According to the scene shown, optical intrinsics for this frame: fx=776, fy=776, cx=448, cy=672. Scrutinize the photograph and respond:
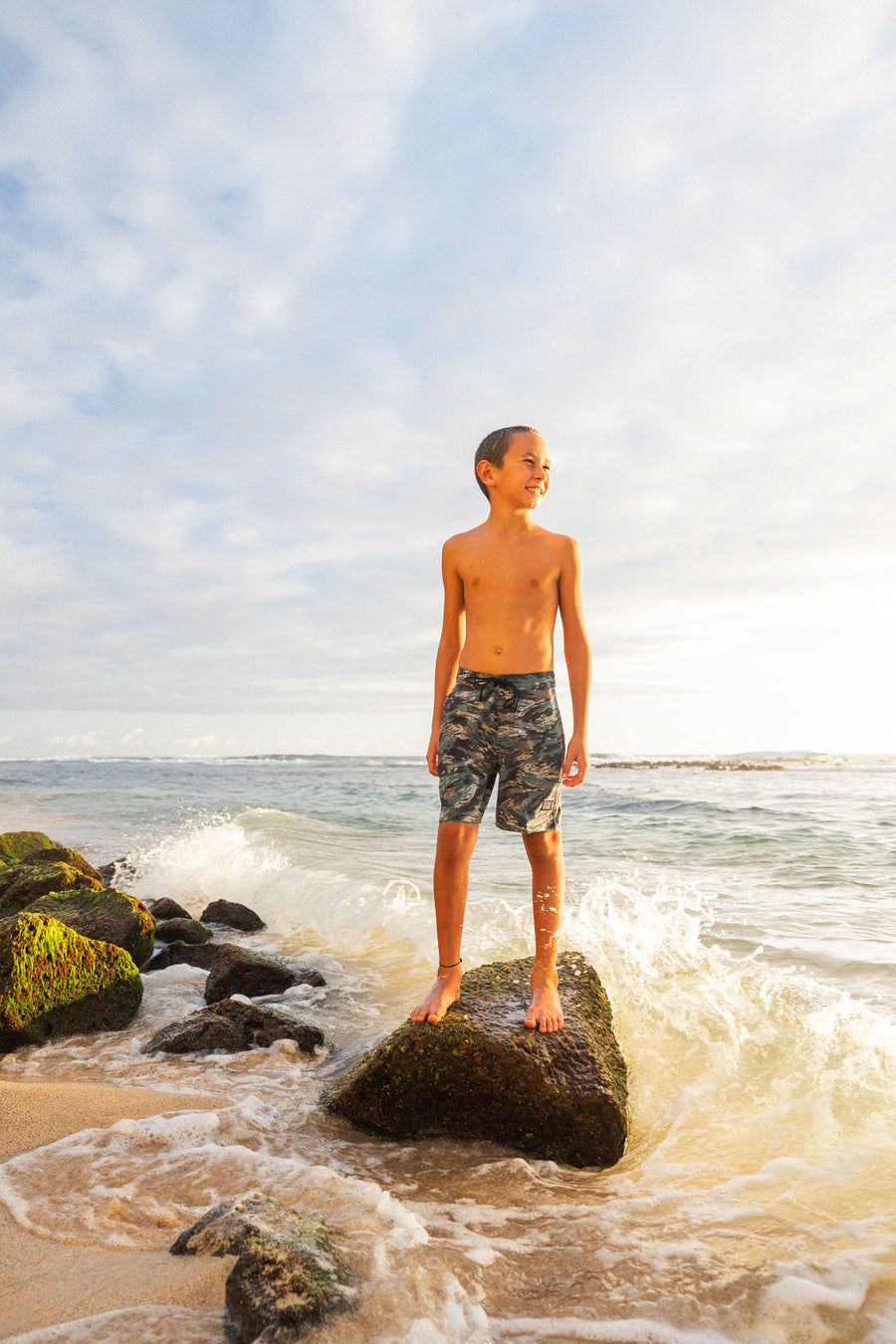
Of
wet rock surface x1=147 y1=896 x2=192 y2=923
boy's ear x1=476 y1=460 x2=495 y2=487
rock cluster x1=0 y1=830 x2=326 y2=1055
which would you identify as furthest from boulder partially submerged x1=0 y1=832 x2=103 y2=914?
boy's ear x1=476 y1=460 x2=495 y2=487

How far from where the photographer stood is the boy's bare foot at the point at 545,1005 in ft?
11.2

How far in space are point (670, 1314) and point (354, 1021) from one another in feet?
10.2

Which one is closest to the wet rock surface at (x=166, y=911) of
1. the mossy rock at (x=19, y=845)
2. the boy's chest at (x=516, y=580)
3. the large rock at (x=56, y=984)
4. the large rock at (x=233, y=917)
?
the large rock at (x=233, y=917)

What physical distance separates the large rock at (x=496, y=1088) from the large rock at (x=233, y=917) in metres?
4.85

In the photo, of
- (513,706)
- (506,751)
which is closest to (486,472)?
(513,706)

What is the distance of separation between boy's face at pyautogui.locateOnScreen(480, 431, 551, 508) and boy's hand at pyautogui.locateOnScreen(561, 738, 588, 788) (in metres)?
1.19

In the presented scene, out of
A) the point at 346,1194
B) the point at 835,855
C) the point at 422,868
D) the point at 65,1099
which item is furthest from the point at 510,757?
the point at 835,855

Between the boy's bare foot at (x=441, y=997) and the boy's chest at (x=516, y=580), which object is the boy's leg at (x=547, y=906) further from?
the boy's chest at (x=516, y=580)

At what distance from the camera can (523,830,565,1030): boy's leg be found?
3559 millimetres

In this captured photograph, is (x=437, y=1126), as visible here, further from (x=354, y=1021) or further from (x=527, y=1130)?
(x=354, y=1021)

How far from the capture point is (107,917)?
583 centimetres

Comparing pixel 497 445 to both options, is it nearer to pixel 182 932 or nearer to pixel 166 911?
pixel 182 932

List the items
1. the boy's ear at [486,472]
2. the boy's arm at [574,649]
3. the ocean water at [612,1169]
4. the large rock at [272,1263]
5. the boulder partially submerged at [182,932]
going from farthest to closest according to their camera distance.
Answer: the boulder partially submerged at [182,932]
the boy's ear at [486,472]
the boy's arm at [574,649]
the ocean water at [612,1169]
the large rock at [272,1263]

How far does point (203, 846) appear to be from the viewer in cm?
1161
